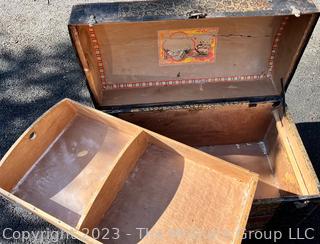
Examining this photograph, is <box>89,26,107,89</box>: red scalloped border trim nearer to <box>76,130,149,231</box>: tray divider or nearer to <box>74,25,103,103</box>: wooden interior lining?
<box>74,25,103,103</box>: wooden interior lining

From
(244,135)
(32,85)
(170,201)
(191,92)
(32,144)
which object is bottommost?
(32,85)

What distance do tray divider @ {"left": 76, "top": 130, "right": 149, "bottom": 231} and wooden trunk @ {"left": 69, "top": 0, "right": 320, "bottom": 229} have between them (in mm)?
379

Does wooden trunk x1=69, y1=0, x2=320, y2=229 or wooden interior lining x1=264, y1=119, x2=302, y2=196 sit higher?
wooden trunk x1=69, y1=0, x2=320, y2=229

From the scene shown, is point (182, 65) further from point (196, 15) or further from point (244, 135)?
point (244, 135)

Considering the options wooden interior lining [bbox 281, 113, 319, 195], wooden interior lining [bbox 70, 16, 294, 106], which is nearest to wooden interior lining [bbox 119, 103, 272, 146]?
wooden interior lining [bbox 70, 16, 294, 106]

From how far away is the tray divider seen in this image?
5.86 feet

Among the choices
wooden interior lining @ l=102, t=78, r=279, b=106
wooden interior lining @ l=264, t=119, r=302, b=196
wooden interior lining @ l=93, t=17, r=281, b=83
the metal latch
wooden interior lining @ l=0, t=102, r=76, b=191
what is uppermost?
the metal latch

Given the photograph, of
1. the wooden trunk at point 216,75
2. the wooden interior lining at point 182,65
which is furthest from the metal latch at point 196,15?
the wooden interior lining at point 182,65

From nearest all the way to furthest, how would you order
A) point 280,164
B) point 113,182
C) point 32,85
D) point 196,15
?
point 196,15 < point 113,182 < point 280,164 < point 32,85

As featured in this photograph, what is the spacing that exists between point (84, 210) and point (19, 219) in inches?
51.6

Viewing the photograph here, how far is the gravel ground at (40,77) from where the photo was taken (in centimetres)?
323

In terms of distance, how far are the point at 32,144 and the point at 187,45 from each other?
116cm

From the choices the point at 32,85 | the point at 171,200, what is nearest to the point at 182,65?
the point at 171,200

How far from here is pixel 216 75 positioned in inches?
98.2
